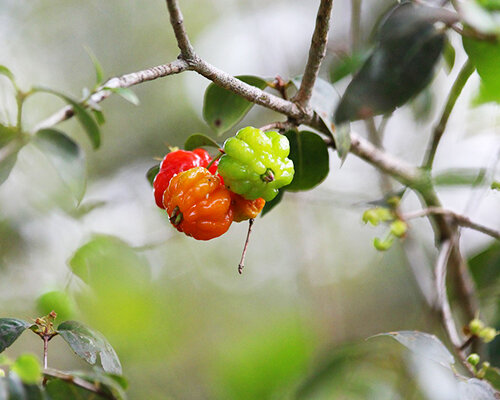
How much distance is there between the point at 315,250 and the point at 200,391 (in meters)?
1.07

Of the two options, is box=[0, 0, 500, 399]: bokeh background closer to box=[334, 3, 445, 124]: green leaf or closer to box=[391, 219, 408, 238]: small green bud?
box=[391, 219, 408, 238]: small green bud

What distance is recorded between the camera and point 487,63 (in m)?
0.83

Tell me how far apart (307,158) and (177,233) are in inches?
41.8

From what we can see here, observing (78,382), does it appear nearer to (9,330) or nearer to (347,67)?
(9,330)

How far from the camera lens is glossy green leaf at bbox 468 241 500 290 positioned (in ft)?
5.28

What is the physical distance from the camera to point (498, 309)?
151cm

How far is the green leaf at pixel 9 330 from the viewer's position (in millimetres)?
857

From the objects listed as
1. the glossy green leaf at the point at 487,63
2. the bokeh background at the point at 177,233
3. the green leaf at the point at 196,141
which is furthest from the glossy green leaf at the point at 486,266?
the green leaf at the point at 196,141

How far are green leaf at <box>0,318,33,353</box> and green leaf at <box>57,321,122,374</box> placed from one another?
0.21ft

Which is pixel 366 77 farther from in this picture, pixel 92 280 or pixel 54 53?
pixel 54 53

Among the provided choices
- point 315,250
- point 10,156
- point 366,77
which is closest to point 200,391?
point 315,250

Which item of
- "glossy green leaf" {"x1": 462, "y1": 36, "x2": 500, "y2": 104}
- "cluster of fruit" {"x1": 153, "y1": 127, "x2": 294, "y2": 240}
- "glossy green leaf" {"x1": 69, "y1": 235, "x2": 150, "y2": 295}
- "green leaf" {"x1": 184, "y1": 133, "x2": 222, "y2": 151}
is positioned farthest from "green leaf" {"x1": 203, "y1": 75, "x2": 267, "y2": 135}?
"glossy green leaf" {"x1": 69, "y1": 235, "x2": 150, "y2": 295}

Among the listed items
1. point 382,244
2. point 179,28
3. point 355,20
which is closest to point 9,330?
point 179,28

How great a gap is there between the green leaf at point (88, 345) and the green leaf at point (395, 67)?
0.53 m
